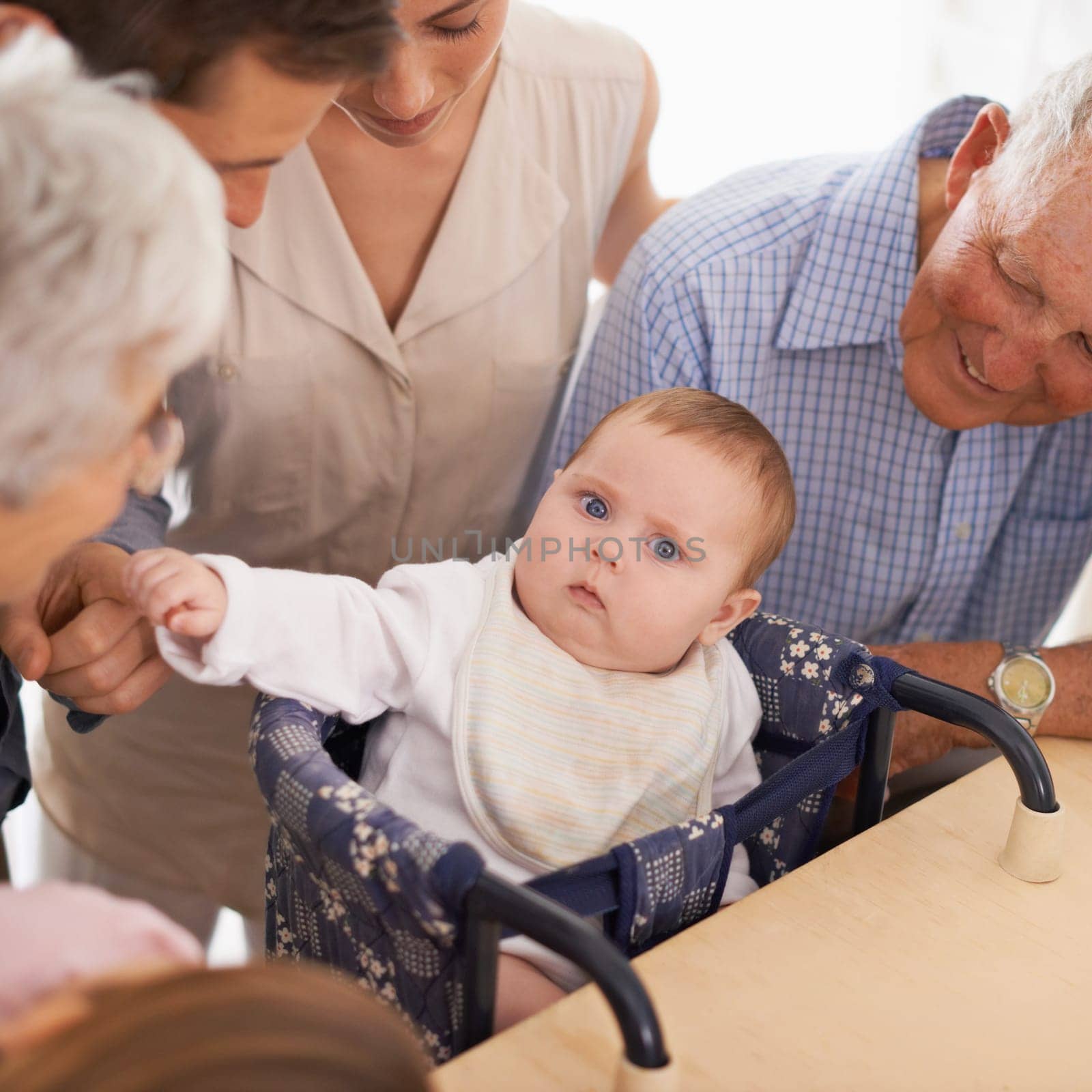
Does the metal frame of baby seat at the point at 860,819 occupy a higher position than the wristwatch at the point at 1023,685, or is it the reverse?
the metal frame of baby seat at the point at 860,819

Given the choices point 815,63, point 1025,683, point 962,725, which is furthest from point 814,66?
point 962,725

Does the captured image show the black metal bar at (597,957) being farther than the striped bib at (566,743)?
No

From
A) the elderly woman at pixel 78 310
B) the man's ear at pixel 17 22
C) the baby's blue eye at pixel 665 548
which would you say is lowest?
the baby's blue eye at pixel 665 548

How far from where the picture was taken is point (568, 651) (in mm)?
1162

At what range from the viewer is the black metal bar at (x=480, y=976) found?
73 centimetres

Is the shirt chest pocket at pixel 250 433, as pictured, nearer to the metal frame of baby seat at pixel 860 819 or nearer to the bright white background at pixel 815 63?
the metal frame of baby seat at pixel 860 819

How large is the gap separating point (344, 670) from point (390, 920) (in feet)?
0.90

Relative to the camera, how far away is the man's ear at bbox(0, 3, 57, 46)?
2.07 ft

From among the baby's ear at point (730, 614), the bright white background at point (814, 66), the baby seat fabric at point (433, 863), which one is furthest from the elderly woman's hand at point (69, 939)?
the bright white background at point (814, 66)

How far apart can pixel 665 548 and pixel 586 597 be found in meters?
0.10

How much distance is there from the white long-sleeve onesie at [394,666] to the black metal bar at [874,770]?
4.9 inches

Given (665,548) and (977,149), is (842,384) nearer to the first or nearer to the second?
(977,149)

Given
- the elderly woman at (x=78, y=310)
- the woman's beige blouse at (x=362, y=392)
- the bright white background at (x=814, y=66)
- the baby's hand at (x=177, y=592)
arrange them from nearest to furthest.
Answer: the elderly woman at (x=78, y=310) < the baby's hand at (x=177, y=592) < the woman's beige blouse at (x=362, y=392) < the bright white background at (x=814, y=66)

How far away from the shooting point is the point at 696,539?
1.15 metres
